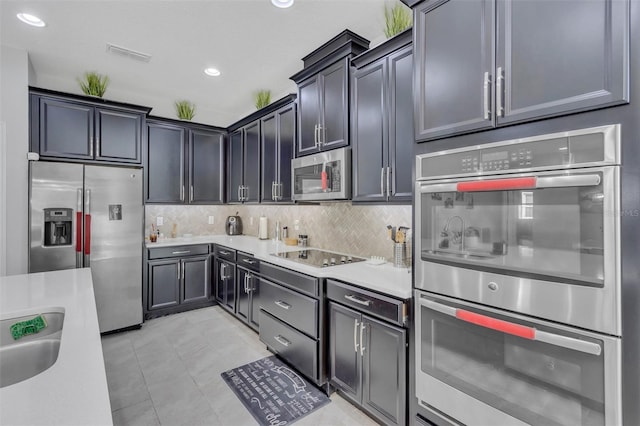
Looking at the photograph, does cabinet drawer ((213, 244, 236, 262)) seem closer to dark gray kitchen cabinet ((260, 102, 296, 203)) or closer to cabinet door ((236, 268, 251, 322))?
cabinet door ((236, 268, 251, 322))

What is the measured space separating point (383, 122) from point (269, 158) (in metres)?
1.77

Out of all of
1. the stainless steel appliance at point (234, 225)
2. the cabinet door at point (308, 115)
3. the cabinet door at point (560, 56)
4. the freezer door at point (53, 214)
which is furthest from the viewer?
the stainless steel appliance at point (234, 225)

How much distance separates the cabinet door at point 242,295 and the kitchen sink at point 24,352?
1898 millimetres

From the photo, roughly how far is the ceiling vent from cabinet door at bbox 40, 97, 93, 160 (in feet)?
2.53

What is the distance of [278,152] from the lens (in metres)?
3.36

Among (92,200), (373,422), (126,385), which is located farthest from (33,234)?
(373,422)

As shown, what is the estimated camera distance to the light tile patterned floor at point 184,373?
Result: 200 centimetres

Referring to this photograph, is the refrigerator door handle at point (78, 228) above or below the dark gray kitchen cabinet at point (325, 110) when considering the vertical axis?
below

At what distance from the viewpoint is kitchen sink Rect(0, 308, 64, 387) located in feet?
4.18

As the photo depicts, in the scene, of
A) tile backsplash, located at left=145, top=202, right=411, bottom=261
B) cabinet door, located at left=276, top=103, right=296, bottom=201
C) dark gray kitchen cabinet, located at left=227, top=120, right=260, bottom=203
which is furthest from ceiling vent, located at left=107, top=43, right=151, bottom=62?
tile backsplash, located at left=145, top=202, right=411, bottom=261

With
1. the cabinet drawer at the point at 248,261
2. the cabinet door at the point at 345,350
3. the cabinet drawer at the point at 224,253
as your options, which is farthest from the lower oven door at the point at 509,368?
the cabinet drawer at the point at 224,253

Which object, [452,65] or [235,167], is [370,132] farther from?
[235,167]

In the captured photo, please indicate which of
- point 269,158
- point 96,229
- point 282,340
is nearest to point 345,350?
point 282,340

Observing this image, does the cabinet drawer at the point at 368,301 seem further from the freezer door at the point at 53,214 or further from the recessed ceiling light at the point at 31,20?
the recessed ceiling light at the point at 31,20
